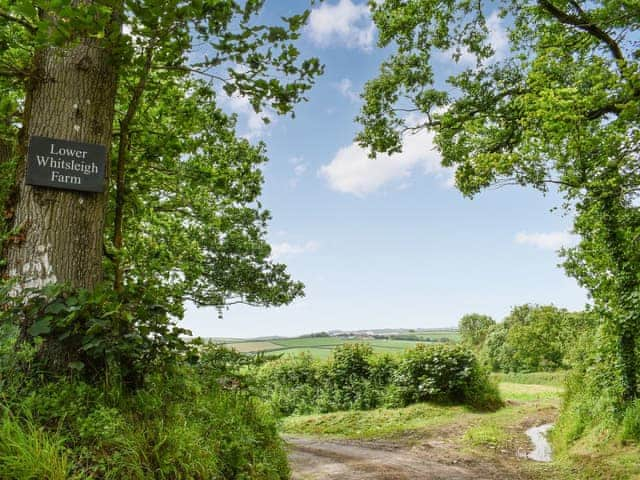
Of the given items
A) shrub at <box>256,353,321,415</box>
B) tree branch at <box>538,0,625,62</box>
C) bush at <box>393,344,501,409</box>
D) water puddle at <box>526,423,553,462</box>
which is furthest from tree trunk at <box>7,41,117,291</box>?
shrub at <box>256,353,321,415</box>

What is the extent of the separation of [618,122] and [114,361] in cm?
824

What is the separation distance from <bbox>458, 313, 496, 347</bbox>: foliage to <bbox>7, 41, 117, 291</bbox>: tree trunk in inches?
2736

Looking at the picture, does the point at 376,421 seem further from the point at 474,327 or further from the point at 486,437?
the point at 474,327

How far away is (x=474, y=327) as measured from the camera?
73062 mm

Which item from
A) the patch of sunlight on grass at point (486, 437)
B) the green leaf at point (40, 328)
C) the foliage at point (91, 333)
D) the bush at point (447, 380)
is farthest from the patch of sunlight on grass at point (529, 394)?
the green leaf at point (40, 328)

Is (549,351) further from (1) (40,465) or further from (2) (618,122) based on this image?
(1) (40,465)

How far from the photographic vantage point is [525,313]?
5922cm

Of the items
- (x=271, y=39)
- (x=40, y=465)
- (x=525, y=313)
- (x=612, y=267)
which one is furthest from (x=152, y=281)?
(x=525, y=313)

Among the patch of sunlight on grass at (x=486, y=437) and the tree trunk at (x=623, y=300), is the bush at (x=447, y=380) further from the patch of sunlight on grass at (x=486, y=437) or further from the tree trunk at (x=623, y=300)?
the tree trunk at (x=623, y=300)

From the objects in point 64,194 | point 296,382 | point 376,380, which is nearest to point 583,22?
point 64,194

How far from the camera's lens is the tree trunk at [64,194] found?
3885mm

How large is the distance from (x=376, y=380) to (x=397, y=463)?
9.92 metres

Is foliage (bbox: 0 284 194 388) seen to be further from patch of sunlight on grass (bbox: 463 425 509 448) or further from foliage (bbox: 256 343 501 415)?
foliage (bbox: 256 343 501 415)

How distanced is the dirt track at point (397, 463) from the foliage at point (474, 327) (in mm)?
62936
